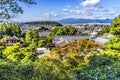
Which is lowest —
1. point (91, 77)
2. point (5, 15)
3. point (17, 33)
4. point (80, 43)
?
point (17, 33)

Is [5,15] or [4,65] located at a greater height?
[5,15]

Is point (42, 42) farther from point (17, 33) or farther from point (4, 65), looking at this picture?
point (4, 65)

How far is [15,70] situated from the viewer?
17.7ft

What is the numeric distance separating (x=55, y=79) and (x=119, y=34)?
9921 mm

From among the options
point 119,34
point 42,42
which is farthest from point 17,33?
point 119,34

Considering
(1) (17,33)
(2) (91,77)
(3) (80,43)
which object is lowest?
(1) (17,33)

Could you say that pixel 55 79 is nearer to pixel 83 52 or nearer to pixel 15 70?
pixel 15 70

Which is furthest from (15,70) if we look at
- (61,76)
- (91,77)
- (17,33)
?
(17,33)

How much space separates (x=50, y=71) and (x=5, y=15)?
2.00 metres

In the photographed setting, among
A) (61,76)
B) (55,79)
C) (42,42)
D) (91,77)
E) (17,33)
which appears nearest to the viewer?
(91,77)

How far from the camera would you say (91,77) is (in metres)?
4.28

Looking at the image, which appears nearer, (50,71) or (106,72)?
(106,72)

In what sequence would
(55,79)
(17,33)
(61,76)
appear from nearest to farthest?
(55,79) → (61,76) → (17,33)

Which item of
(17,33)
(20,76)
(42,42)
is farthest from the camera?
(17,33)
